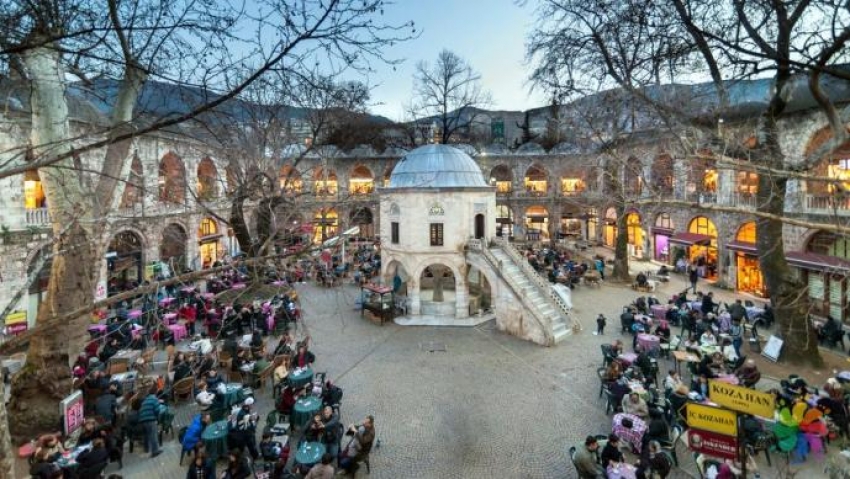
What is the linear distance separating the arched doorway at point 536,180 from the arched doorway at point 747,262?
21.8 m

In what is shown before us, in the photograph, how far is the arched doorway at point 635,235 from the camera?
35.7 meters

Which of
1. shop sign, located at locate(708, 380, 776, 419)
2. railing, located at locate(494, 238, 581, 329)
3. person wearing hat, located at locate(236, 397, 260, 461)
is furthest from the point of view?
railing, located at locate(494, 238, 581, 329)

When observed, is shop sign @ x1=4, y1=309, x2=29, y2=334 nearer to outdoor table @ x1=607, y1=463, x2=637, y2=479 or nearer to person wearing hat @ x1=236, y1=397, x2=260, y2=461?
person wearing hat @ x1=236, y1=397, x2=260, y2=461

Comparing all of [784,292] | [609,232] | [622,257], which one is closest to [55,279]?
[784,292]

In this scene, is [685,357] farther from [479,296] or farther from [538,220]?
[538,220]

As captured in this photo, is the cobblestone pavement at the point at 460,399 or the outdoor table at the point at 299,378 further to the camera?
the outdoor table at the point at 299,378

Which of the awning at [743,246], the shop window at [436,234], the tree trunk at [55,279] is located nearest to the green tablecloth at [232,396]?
the tree trunk at [55,279]

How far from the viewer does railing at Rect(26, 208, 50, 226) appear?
1762 centimetres

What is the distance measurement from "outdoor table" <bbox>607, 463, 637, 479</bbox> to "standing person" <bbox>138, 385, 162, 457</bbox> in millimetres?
9879

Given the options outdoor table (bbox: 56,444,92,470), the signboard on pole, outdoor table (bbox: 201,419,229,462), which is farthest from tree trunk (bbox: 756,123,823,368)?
the signboard on pole

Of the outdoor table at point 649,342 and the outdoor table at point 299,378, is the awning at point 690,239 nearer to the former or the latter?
the outdoor table at point 649,342

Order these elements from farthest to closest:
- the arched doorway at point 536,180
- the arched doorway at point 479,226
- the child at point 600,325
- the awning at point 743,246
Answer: the arched doorway at point 536,180
the awning at point 743,246
the arched doorway at point 479,226
the child at point 600,325

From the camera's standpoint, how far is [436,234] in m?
20.6

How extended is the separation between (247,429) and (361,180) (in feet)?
133
